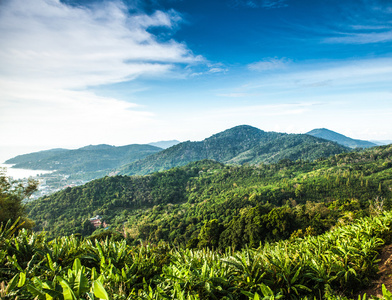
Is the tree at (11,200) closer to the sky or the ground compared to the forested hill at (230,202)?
closer to the sky

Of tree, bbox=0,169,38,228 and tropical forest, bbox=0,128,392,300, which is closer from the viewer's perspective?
tropical forest, bbox=0,128,392,300

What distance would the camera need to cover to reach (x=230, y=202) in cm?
3766

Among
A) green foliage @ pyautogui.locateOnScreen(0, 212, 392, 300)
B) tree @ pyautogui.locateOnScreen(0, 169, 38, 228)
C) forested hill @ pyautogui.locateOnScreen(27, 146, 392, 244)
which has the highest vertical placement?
green foliage @ pyautogui.locateOnScreen(0, 212, 392, 300)

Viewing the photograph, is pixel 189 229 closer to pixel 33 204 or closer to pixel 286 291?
pixel 286 291

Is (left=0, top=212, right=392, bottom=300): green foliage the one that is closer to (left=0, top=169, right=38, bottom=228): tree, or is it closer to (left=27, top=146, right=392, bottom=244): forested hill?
(left=27, top=146, right=392, bottom=244): forested hill

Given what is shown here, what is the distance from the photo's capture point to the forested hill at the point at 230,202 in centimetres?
1653

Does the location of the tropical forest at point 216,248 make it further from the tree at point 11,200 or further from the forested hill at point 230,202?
the forested hill at point 230,202

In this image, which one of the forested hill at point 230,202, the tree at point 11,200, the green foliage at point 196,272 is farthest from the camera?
the forested hill at point 230,202

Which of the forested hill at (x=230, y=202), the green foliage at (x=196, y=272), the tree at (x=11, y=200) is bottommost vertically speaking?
the forested hill at (x=230, y=202)

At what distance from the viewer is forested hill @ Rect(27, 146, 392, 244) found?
16531mm

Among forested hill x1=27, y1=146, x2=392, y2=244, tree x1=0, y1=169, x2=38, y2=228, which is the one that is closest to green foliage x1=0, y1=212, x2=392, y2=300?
forested hill x1=27, y1=146, x2=392, y2=244

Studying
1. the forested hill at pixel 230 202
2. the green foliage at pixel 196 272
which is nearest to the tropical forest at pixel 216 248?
the green foliage at pixel 196 272

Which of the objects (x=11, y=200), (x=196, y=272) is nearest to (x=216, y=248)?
(x=196, y=272)

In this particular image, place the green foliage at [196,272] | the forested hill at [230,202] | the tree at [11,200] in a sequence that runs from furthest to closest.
Answer: the forested hill at [230,202] → the tree at [11,200] → the green foliage at [196,272]
